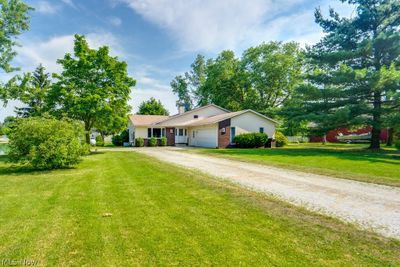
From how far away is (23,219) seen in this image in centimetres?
485

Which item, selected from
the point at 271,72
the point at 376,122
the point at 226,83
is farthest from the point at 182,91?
the point at 376,122

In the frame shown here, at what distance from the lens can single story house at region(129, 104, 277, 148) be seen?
25641mm

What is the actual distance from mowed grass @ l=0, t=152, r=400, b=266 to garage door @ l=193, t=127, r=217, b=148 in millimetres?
19024

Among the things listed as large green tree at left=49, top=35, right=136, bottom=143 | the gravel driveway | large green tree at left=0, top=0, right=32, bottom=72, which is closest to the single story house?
large green tree at left=49, top=35, right=136, bottom=143

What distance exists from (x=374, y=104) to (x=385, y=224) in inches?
806

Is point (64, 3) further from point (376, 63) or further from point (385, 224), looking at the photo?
point (376, 63)

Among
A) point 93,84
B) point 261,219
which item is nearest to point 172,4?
point 93,84

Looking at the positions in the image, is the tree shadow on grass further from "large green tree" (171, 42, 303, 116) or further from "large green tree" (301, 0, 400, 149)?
"large green tree" (171, 42, 303, 116)

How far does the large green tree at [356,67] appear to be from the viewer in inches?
757

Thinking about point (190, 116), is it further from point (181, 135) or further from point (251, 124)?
point (251, 124)

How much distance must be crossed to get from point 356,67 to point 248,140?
11.0 metres

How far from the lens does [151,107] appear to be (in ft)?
176

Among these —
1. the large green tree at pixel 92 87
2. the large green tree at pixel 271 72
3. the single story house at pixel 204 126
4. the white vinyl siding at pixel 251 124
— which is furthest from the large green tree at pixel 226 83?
the large green tree at pixel 92 87

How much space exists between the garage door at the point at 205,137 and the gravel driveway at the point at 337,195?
1602cm
